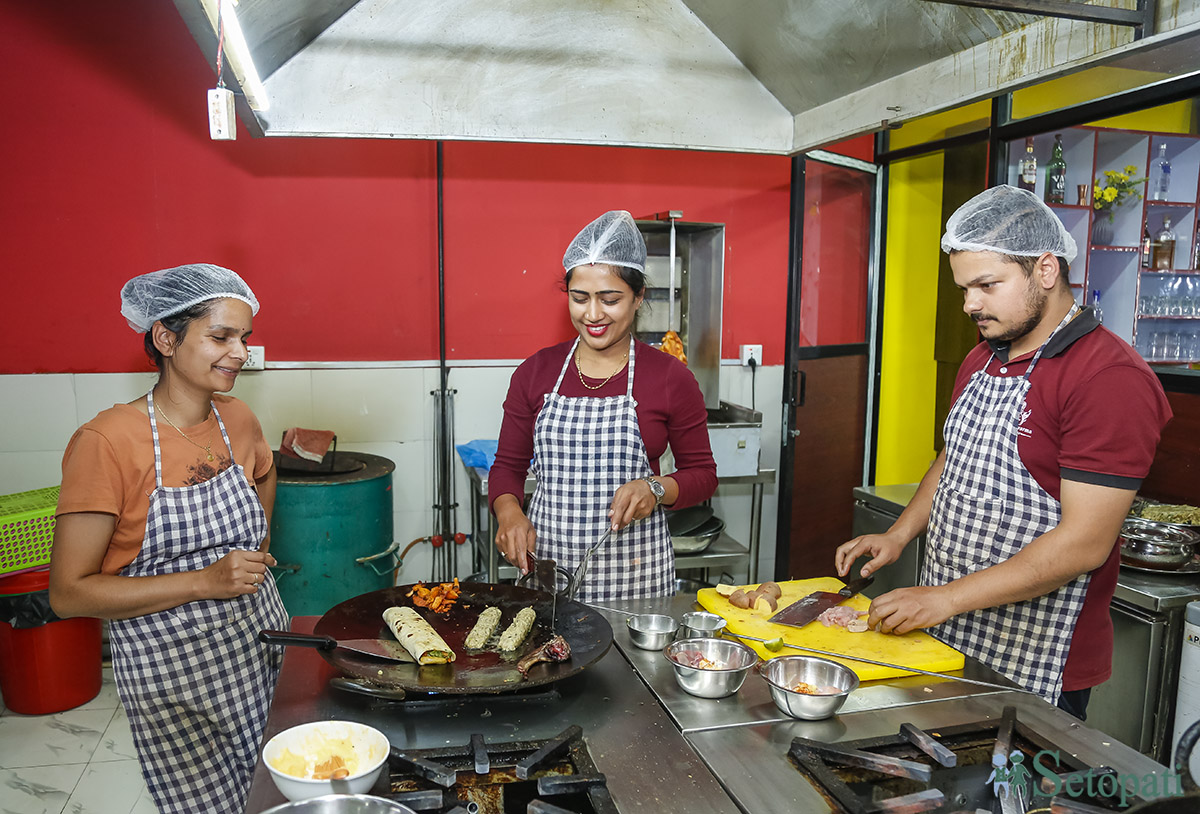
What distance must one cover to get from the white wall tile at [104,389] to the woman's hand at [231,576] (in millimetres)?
2824

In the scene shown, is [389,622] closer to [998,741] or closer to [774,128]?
[998,741]

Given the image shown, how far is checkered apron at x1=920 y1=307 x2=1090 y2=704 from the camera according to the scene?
2.07 metres

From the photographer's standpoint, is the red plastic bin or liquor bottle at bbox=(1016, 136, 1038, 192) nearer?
the red plastic bin

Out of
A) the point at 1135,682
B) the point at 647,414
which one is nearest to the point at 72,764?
the point at 647,414

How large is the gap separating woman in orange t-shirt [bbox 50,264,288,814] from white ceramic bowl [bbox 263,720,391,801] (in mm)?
733

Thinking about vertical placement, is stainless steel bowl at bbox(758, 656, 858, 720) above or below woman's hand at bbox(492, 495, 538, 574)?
below

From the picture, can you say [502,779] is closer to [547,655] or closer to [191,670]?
[547,655]

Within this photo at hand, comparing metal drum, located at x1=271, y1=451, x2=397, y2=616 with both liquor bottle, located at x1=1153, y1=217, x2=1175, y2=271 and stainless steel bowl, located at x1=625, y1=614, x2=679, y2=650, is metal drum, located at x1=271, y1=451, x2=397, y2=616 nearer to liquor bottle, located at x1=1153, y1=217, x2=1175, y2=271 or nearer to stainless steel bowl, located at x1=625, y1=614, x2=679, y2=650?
stainless steel bowl, located at x1=625, y1=614, x2=679, y2=650

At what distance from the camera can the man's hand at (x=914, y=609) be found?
1.95 m

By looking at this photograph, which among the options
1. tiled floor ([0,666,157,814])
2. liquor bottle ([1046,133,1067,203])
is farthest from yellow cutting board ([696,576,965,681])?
liquor bottle ([1046,133,1067,203])

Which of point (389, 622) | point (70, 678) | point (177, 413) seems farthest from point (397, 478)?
point (389, 622)

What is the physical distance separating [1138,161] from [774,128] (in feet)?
10.7

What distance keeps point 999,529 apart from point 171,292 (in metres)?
2.33

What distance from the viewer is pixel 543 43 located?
14.0 feet
